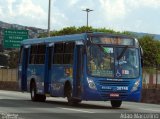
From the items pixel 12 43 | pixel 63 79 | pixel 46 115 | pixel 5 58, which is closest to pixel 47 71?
pixel 63 79

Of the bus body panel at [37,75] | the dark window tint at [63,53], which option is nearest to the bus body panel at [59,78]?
the dark window tint at [63,53]

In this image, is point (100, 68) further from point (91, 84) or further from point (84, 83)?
point (84, 83)

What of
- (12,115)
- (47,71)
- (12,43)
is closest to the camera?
(12,115)

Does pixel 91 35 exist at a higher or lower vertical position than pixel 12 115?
higher

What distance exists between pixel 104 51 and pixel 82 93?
6.28 ft

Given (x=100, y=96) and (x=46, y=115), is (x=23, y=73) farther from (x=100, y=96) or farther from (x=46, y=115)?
(x=46, y=115)

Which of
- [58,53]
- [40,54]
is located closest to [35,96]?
[40,54]

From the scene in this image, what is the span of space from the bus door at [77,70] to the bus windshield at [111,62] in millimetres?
512

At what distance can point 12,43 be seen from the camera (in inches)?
2352

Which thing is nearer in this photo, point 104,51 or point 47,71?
point 104,51

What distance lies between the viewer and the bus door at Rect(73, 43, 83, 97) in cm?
2320

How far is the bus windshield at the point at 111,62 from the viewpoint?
22875 millimetres

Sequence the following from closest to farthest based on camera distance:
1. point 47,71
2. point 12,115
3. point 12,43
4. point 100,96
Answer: point 12,115 < point 100,96 < point 47,71 < point 12,43

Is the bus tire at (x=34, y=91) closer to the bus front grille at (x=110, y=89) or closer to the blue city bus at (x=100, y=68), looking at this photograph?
the blue city bus at (x=100, y=68)
